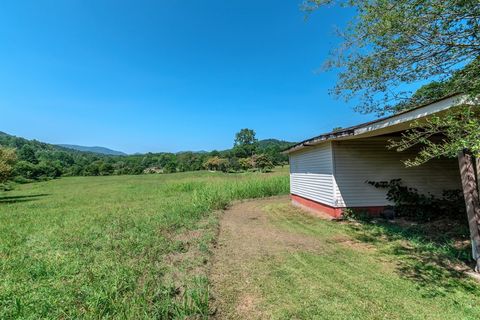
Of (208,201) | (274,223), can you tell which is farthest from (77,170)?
(274,223)

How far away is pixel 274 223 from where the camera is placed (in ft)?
25.9

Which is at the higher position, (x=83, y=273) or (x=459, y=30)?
(x=459, y=30)

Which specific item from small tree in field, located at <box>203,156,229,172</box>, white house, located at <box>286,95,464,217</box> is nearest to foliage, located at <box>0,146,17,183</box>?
white house, located at <box>286,95,464,217</box>

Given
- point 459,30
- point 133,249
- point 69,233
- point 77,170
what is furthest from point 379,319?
point 77,170

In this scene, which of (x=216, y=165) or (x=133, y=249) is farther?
(x=216, y=165)

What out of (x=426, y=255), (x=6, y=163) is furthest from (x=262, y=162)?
(x=426, y=255)

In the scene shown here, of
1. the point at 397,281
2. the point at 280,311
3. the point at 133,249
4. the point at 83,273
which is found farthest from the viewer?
the point at 133,249

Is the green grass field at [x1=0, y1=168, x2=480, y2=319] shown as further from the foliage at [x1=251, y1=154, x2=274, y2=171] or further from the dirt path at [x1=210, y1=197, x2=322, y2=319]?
the foliage at [x1=251, y1=154, x2=274, y2=171]

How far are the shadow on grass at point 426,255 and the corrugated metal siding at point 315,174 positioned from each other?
1.97 m

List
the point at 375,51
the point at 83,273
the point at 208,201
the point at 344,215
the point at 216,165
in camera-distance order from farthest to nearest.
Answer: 1. the point at 216,165
2. the point at 208,201
3. the point at 344,215
4. the point at 375,51
5. the point at 83,273

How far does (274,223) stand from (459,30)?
602 centimetres

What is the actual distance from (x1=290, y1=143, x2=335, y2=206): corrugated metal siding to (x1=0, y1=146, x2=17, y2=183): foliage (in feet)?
67.4

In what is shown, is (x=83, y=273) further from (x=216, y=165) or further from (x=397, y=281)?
(x=216, y=165)

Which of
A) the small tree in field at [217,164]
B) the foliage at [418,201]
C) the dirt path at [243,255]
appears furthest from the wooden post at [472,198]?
the small tree in field at [217,164]
